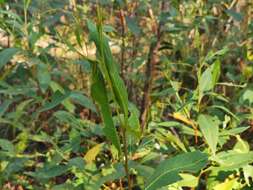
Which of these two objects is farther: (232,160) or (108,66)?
(232,160)

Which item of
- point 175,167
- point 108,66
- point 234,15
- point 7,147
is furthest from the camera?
point 234,15

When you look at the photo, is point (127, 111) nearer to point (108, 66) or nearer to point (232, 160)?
point (108, 66)

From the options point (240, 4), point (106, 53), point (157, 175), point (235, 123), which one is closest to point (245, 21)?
point (240, 4)

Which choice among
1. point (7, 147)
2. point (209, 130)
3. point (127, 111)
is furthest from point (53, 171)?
point (127, 111)

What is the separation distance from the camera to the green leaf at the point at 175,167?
109 centimetres

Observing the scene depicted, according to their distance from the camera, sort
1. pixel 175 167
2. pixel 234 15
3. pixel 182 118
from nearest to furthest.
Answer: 1. pixel 175 167
2. pixel 182 118
3. pixel 234 15

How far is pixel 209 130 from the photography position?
1.38m

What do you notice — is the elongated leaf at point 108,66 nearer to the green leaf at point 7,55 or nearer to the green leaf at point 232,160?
the green leaf at point 232,160

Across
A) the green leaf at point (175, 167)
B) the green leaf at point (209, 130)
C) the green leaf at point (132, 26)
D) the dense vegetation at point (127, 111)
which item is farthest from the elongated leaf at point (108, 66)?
the green leaf at point (132, 26)

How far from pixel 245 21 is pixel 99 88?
1.82 meters

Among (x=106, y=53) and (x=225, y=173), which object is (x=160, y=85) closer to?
(x=225, y=173)

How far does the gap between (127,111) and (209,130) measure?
1.51 ft

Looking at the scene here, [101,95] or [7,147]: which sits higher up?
[101,95]

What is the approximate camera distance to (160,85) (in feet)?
8.19
